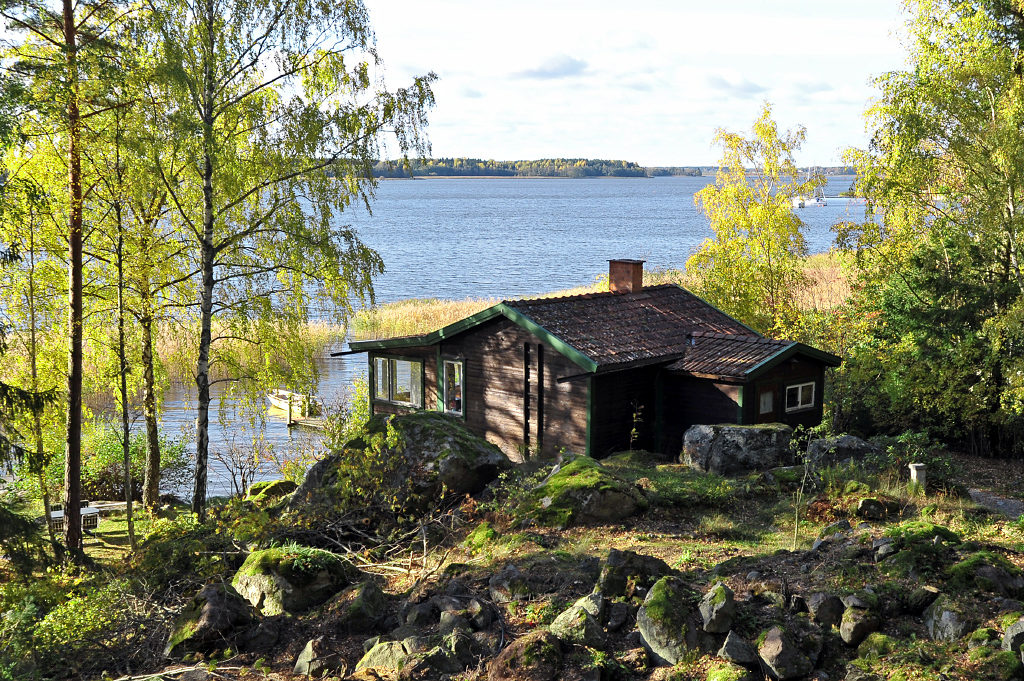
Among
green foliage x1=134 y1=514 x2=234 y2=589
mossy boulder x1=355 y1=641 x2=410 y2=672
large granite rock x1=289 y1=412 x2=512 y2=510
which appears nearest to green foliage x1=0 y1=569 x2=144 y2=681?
green foliage x1=134 y1=514 x2=234 y2=589

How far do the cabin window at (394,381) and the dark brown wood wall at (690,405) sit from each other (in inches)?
299

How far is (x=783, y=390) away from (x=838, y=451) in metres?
4.20

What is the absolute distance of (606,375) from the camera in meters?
20.6

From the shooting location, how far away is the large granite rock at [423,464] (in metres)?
14.9

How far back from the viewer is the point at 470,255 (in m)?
93.1

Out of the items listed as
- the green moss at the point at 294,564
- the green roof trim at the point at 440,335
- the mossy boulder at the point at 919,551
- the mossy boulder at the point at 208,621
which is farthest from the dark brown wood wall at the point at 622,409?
the mossy boulder at the point at 208,621

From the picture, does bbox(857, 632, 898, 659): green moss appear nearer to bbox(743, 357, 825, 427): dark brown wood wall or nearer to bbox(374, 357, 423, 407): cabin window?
bbox(743, 357, 825, 427): dark brown wood wall

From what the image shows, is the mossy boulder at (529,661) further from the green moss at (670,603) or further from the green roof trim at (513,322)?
the green roof trim at (513,322)

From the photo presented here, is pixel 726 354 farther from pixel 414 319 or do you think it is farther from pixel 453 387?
pixel 414 319

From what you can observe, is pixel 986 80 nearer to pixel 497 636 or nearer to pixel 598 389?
pixel 598 389

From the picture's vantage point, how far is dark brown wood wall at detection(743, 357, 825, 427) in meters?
20.1

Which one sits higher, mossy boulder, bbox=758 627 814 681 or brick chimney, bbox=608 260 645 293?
brick chimney, bbox=608 260 645 293

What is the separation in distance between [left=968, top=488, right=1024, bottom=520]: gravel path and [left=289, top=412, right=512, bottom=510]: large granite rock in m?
8.17

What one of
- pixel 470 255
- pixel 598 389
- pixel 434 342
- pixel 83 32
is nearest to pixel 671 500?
pixel 598 389
